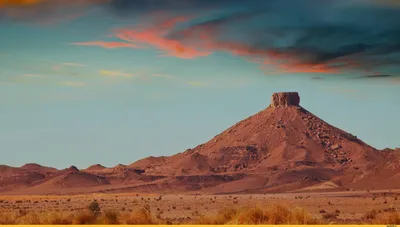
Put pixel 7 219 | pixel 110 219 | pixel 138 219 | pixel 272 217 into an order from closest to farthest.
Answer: pixel 272 217 < pixel 138 219 < pixel 110 219 < pixel 7 219

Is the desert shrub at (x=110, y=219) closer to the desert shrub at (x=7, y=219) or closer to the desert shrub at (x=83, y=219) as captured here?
the desert shrub at (x=83, y=219)

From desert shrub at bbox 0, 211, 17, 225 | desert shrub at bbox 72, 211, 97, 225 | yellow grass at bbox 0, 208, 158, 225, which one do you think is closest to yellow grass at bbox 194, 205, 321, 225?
yellow grass at bbox 0, 208, 158, 225

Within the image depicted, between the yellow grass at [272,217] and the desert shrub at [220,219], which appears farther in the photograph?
the desert shrub at [220,219]

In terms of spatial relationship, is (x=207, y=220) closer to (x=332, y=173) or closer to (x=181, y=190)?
(x=181, y=190)

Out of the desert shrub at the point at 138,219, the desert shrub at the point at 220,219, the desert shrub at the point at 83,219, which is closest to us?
the desert shrub at the point at 220,219

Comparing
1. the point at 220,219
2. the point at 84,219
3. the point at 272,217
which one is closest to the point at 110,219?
the point at 84,219

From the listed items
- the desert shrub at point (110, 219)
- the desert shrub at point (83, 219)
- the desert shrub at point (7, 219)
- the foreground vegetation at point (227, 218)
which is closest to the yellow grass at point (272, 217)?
the foreground vegetation at point (227, 218)

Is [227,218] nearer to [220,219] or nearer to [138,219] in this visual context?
[220,219]

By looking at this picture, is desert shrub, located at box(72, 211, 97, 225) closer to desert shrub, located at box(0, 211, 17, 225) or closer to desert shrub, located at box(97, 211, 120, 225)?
desert shrub, located at box(97, 211, 120, 225)

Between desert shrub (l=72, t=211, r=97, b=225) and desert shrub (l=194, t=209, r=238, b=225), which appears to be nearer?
desert shrub (l=194, t=209, r=238, b=225)

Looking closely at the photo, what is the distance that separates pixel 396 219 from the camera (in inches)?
1576

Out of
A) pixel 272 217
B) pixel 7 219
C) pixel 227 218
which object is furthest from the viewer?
pixel 7 219

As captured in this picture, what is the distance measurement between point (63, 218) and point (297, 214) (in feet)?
46.0

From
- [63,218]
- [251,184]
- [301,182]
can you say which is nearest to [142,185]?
[251,184]
